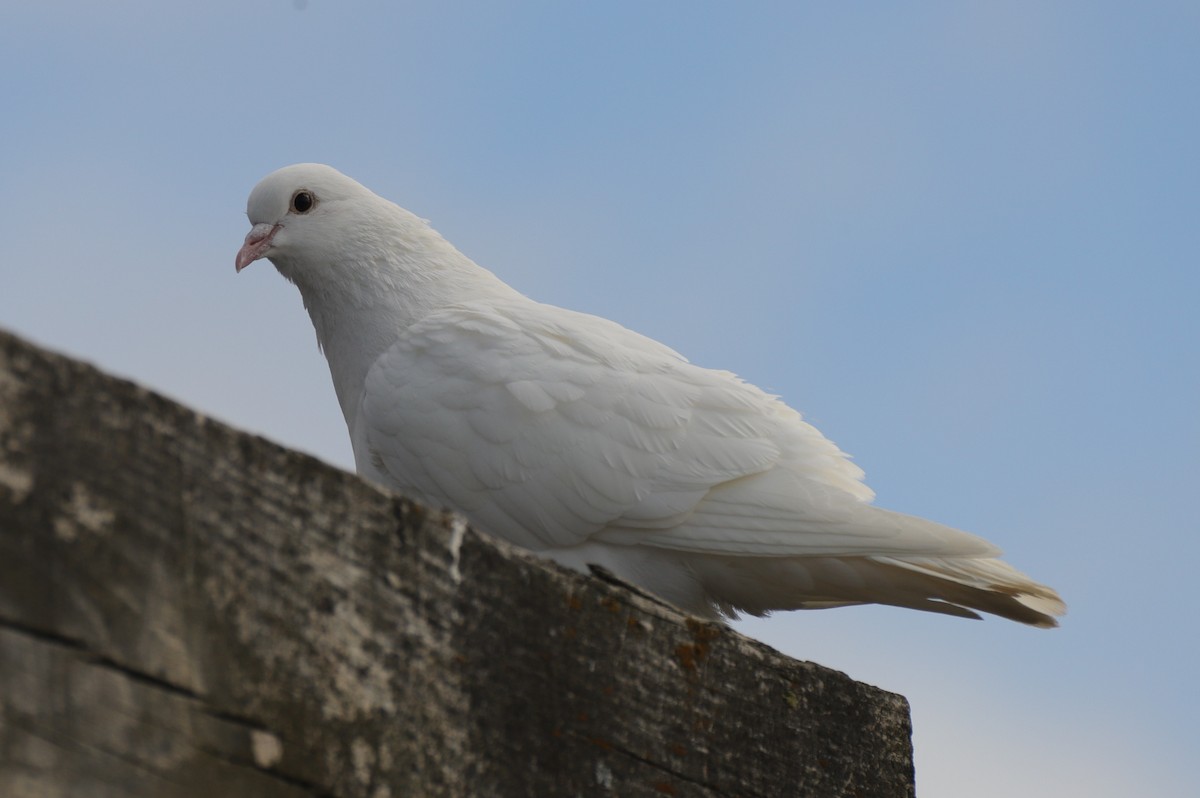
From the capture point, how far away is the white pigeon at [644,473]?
4645 mm

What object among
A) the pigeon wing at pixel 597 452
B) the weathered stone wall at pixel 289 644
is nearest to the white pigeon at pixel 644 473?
the pigeon wing at pixel 597 452

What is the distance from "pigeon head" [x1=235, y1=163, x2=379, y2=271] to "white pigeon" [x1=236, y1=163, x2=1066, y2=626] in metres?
0.94

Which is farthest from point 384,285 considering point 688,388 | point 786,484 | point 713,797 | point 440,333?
point 713,797

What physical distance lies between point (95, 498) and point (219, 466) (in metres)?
0.22

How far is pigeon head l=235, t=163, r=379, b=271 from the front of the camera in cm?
609

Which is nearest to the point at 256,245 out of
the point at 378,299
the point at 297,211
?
the point at 297,211

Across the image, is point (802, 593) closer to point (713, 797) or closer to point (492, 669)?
point (713, 797)

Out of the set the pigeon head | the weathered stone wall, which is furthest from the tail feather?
the pigeon head

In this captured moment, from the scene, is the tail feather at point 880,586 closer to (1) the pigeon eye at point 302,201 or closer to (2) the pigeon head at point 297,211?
(2) the pigeon head at point 297,211

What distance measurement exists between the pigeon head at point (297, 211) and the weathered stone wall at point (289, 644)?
383 cm

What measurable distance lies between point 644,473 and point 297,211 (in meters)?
2.32

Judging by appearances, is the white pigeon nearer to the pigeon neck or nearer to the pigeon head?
the pigeon neck

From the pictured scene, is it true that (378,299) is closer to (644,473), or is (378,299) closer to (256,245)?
(256,245)

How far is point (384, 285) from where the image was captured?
582cm
